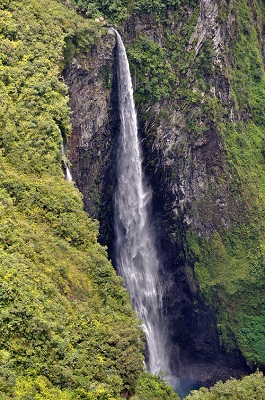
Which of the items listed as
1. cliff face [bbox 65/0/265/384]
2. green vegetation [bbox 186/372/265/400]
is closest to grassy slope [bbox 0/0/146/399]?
green vegetation [bbox 186/372/265/400]

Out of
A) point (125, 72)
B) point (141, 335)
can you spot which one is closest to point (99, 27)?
point (125, 72)

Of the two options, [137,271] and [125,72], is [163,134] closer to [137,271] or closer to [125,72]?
[125,72]

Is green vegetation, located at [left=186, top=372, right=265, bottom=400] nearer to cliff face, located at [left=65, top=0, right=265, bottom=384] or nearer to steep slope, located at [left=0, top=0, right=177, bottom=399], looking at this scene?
steep slope, located at [left=0, top=0, right=177, bottom=399]

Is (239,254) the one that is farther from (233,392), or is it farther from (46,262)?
(46,262)

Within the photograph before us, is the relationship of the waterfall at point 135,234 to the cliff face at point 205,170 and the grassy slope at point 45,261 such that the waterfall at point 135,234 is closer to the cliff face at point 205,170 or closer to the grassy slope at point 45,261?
the cliff face at point 205,170

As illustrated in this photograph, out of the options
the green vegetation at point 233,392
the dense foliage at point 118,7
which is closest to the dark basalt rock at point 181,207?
the dense foliage at point 118,7

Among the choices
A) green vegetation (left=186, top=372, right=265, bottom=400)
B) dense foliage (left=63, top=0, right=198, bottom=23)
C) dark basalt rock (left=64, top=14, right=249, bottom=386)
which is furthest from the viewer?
dark basalt rock (left=64, top=14, right=249, bottom=386)

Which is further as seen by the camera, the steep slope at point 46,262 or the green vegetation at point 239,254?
the green vegetation at point 239,254
